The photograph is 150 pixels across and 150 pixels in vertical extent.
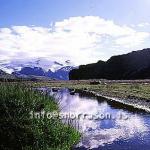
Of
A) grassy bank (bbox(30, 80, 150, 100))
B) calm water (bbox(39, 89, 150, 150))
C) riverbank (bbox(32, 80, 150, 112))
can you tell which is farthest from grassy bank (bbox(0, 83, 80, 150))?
grassy bank (bbox(30, 80, 150, 100))

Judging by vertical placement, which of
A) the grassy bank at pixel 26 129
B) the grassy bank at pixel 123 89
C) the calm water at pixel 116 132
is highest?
the grassy bank at pixel 123 89

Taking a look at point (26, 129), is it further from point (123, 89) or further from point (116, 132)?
point (123, 89)

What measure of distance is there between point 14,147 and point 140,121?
534 inches

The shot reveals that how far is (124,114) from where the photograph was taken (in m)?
34.4

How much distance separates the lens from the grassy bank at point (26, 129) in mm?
17922

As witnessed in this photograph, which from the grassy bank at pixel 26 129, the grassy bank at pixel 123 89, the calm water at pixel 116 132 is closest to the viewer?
the grassy bank at pixel 26 129

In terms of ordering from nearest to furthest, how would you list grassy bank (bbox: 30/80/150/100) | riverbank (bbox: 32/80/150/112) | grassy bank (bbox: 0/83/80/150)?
grassy bank (bbox: 0/83/80/150) → riverbank (bbox: 32/80/150/112) → grassy bank (bbox: 30/80/150/100)

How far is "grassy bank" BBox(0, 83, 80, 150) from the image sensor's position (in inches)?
706

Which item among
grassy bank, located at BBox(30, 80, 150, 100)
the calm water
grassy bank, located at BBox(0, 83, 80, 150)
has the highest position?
grassy bank, located at BBox(30, 80, 150, 100)

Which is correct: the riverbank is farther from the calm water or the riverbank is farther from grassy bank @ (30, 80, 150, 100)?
the calm water

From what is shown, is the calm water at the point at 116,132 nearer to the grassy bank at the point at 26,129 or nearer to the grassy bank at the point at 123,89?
the grassy bank at the point at 26,129

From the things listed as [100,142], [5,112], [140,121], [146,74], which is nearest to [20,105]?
[5,112]

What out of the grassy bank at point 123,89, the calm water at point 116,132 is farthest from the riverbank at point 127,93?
the calm water at point 116,132

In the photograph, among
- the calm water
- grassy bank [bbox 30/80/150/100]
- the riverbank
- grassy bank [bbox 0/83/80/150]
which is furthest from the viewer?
grassy bank [bbox 30/80/150/100]
